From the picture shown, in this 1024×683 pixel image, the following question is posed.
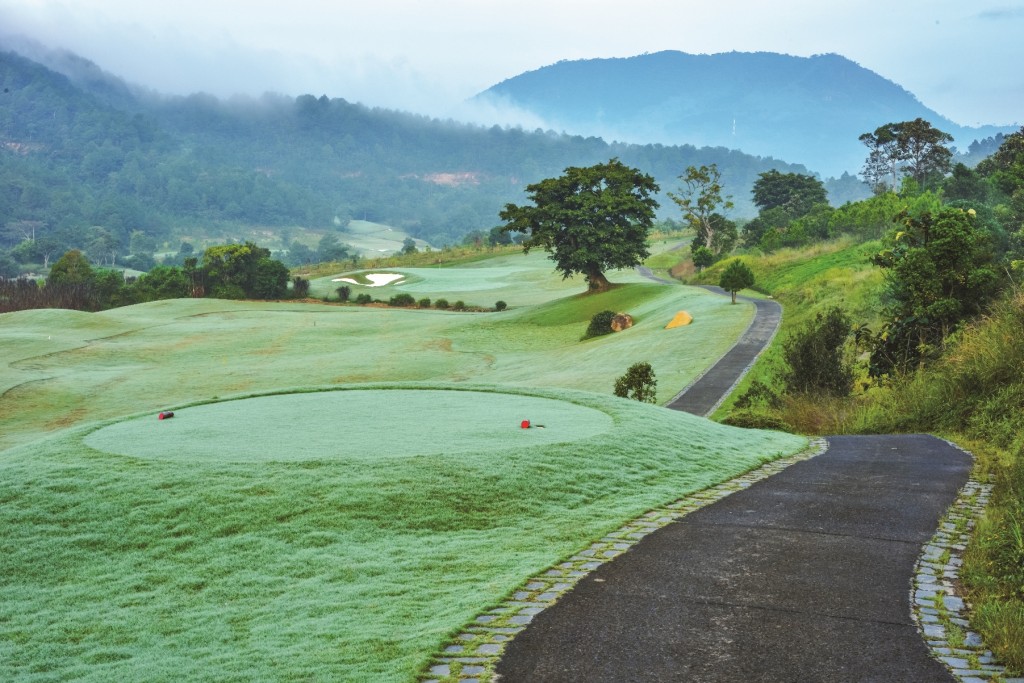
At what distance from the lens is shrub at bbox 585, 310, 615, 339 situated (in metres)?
56.5

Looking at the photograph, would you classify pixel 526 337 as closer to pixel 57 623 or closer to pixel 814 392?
pixel 814 392

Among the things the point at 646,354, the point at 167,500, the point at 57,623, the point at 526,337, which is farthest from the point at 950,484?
the point at 526,337

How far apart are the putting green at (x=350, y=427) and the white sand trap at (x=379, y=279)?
302 feet

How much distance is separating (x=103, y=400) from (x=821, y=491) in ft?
108

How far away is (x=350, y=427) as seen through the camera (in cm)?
1433

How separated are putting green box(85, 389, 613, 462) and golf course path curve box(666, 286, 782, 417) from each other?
14.6 m

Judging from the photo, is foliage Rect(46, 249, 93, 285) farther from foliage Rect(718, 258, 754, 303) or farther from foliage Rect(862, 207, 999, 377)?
foliage Rect(862, 207, 999, 377)

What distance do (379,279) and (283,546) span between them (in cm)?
10688

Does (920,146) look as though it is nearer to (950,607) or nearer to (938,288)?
(938,288)

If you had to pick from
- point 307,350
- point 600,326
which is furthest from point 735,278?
point 307,350

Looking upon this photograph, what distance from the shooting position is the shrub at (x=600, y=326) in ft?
185

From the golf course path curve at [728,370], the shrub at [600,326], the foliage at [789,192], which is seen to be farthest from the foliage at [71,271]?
the foliage at [789,192]

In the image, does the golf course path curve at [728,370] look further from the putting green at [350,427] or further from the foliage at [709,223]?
the foliage at [709,223]

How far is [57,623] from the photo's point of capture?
7312 millimetres
